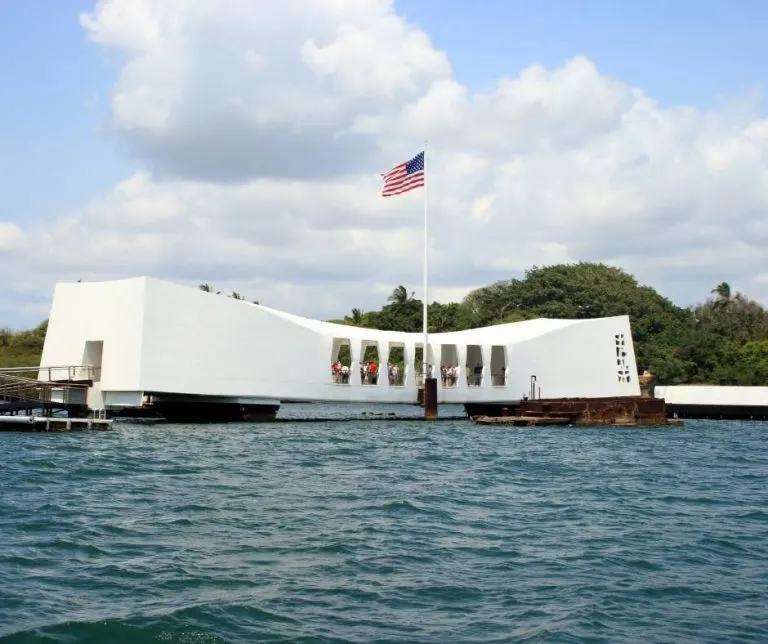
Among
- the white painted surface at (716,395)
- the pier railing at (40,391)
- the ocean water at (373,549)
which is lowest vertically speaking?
the ocean water at (373,549)

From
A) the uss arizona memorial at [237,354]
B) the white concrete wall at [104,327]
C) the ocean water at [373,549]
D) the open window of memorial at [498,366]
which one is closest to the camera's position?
the ocean water at [373,549]

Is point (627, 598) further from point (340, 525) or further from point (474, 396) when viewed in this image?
point (474, 396)

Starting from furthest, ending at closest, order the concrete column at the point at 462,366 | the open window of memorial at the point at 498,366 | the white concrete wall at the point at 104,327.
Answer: the open window of memorial at the point at 498,366 → the concrete column at the point at 462,366 → the white concrete wall at the point at 104,327

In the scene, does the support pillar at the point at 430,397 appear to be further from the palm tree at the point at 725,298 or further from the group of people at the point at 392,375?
the palm tree at the point at 725,298

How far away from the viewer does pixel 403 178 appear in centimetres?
3666

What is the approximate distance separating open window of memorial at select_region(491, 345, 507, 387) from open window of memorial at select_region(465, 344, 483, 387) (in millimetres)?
560

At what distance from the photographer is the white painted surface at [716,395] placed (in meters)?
47.4

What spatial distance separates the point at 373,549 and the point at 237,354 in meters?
22.9

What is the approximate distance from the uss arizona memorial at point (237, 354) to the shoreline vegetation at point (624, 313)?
22.3 m

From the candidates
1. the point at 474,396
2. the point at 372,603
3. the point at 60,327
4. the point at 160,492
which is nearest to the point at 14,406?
the point at 60,327

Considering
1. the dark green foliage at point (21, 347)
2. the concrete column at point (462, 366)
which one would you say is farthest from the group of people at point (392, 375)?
the dark green foliage at point (21, 347)

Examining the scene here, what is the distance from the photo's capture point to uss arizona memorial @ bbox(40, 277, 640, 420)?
32094 millimetres

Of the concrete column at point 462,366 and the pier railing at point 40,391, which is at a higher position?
the concrete column at point 462,366

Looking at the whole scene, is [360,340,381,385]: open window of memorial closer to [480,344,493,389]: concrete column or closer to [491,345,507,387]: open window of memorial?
[480,344,493,389]: concrete column
